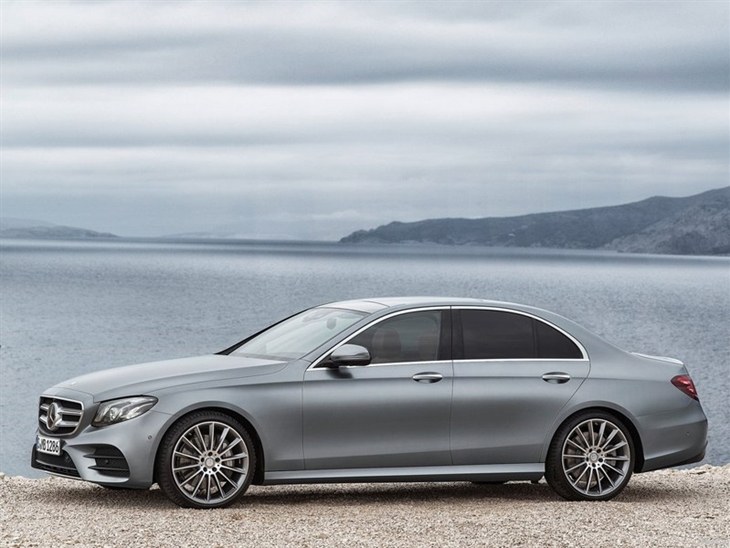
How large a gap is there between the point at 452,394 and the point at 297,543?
7.68ft

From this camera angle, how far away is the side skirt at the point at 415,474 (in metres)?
10.2

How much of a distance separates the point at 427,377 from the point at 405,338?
38cm

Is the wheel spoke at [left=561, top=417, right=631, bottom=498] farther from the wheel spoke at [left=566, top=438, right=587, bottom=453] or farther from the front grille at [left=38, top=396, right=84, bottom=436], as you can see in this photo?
the front grille at [left=38, top=396, right=84, bottom=436]

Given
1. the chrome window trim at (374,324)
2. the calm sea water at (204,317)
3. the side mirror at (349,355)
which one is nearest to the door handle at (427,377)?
the chrome window trim at (374,324)

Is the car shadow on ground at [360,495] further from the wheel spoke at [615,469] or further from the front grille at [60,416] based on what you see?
the front grille at [60,416]

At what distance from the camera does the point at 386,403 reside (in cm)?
1037

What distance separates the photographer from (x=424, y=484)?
12.2 metres

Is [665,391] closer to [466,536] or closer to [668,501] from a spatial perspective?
[668,501]

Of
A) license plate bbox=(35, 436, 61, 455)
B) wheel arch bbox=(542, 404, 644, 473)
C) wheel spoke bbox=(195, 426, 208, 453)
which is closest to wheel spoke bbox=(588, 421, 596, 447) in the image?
wheel arch bbox=(542, 404, 644, 473)

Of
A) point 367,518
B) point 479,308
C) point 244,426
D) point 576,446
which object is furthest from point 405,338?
point 576,446

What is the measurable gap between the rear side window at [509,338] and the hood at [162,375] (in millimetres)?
1653

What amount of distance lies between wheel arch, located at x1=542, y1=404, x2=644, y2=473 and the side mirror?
1801 mm

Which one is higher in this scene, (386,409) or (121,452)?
(386,409)

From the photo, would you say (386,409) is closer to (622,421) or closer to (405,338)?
(405,338)
